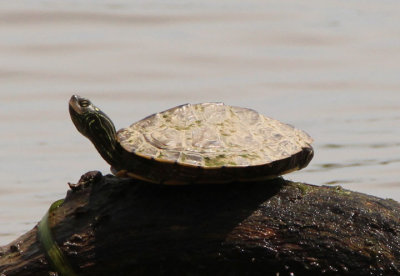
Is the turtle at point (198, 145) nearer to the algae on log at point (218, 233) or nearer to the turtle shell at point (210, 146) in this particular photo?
the turtle shell at point (210, 146)

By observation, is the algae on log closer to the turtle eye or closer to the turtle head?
the turtle head

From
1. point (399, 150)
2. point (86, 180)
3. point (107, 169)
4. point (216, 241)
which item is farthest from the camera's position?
point (399, 150)

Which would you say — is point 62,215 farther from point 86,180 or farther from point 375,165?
point 375,165

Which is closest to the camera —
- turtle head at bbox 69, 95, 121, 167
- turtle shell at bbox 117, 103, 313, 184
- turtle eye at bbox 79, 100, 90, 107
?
turtle shell at bbox 117, 103, 313, 184

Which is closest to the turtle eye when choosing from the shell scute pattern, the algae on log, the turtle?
the turtle

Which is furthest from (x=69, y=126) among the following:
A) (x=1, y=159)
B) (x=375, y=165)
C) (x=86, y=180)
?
(x=86, y=180)
